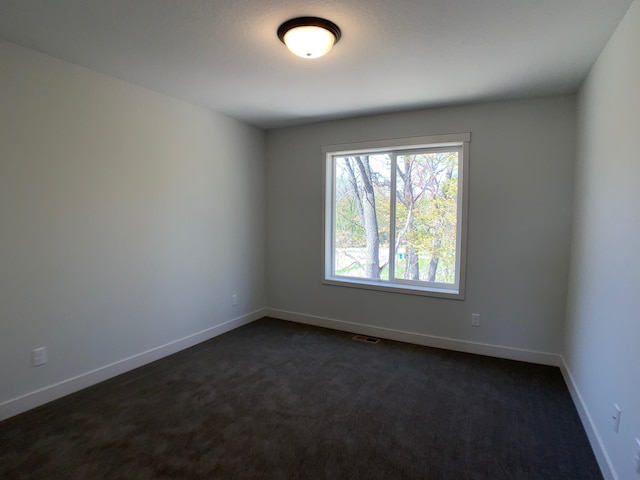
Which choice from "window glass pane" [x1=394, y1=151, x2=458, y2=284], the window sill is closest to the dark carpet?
the window sill

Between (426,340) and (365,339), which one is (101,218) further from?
(426,340)

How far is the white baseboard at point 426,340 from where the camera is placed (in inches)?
126

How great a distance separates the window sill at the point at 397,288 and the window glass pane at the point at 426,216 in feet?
0.39

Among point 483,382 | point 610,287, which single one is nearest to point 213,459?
point 483,382

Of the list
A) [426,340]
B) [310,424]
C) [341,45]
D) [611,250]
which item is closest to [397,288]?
[426,340]

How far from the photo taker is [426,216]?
374cm

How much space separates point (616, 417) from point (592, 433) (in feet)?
1.45

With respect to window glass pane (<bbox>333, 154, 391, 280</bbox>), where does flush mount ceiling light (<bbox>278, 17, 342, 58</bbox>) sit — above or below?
above

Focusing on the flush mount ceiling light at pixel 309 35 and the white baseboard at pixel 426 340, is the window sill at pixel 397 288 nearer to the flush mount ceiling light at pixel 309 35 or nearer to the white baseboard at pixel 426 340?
the white baseboard at pixel 426 340

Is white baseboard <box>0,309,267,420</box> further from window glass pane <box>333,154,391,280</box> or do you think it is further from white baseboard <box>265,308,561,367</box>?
window glass pane <box>333,154,391,280</box>

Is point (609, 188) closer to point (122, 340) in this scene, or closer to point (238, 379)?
point (238, 379)

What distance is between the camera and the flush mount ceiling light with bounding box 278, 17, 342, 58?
1938 mm

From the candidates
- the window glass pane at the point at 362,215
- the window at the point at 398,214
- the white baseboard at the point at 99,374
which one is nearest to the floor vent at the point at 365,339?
the window at the point at 398,214

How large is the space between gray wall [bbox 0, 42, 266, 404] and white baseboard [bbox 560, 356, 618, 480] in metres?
3.42
